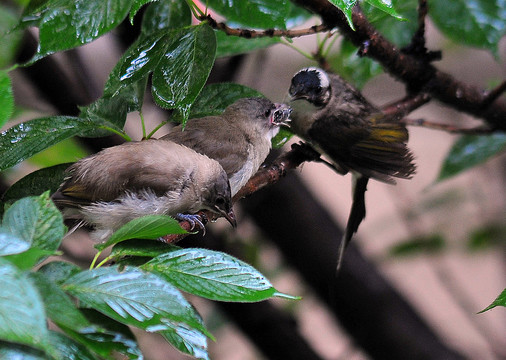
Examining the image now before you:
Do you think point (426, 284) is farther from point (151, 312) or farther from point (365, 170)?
point (151, 312)

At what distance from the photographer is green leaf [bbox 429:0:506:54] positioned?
1.39 m

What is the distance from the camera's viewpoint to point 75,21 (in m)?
0.84

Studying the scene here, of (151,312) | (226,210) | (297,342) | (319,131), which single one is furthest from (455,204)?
(151,312)

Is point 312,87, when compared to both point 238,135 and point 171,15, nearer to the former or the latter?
point 238,135

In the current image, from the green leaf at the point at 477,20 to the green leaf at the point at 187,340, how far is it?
3.36 feet

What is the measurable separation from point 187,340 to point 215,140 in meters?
0.72

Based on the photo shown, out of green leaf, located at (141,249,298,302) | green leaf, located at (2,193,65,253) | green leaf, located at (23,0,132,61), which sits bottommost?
green leaf, located at (141,249,298,302)

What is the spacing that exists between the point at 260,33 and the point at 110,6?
0.23 metres

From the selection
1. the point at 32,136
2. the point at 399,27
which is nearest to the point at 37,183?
the point at 32,136

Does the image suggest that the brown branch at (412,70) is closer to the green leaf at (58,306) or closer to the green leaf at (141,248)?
the green leaf at (141,248)

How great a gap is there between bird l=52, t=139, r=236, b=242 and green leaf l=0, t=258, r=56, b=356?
1.64 feet

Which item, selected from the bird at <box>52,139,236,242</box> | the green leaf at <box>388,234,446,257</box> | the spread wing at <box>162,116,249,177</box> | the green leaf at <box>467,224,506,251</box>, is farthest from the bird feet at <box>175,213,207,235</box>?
the green leaf at <box>467,224,506,251</box>

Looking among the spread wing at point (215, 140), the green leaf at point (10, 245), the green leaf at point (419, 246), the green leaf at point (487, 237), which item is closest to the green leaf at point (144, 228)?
the green leaf at point (10, 245)

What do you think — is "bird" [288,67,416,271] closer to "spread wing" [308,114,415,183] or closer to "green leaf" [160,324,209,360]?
"spread wing" [308,114,415,183]
